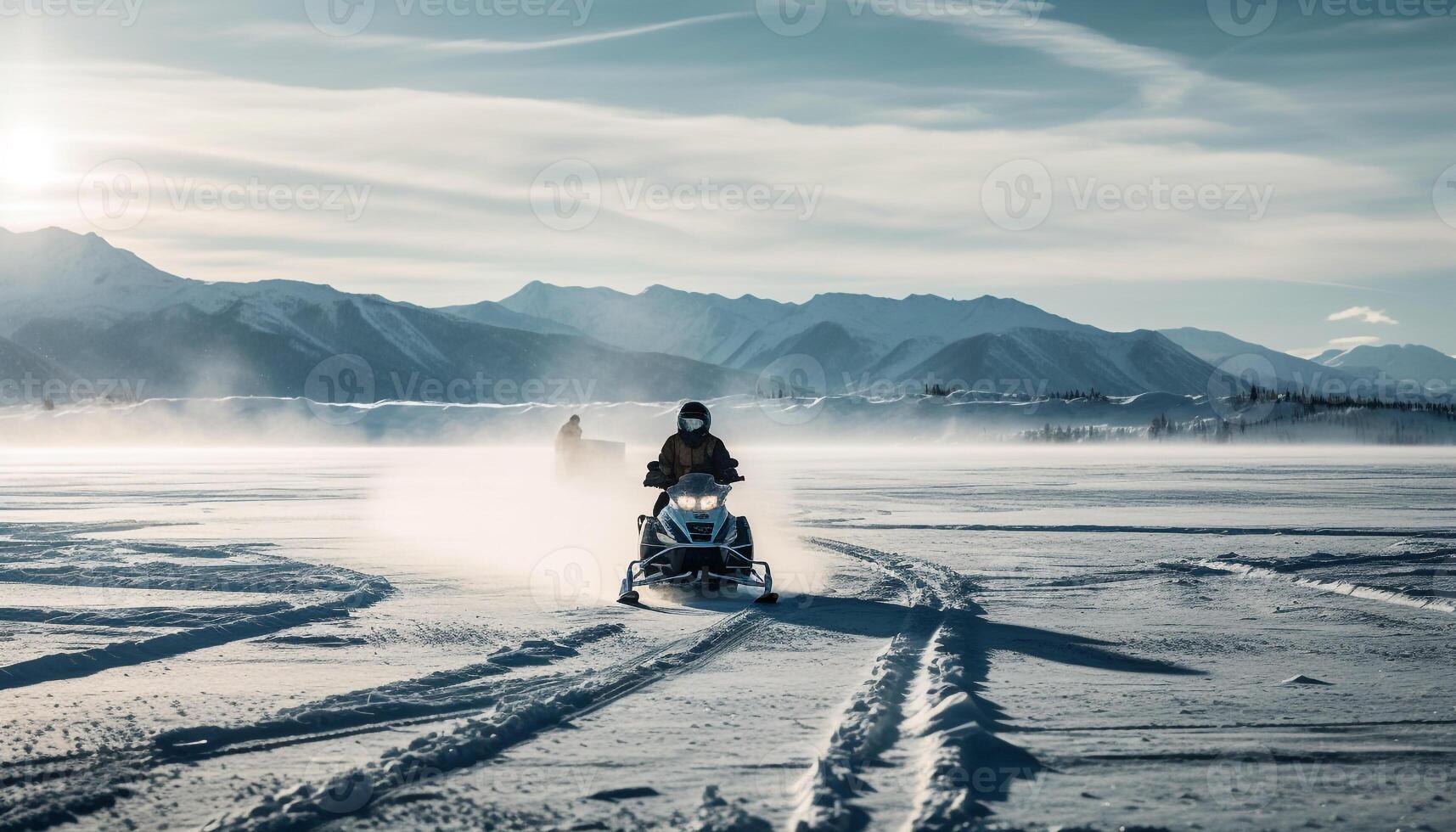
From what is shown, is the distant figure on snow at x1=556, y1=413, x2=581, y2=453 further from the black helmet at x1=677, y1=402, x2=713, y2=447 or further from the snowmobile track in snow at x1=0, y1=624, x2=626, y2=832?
the snowmobile track in snow at x1=0, y1=624, x2=626, y2=832

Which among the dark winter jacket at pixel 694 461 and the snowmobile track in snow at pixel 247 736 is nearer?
the snowmobile track in snow at pixel 247 736

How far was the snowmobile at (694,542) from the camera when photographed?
42.2ft

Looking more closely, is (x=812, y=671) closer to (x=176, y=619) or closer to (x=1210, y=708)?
(x=1210, y=708)

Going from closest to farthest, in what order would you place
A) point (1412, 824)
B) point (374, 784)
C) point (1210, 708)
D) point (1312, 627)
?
point (1412, 824)
point (374, 784)
point (1210, 708)
point (1312, 627)

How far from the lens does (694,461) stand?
13.9 m

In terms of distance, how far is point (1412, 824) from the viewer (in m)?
5.24

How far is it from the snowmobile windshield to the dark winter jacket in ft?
2.07

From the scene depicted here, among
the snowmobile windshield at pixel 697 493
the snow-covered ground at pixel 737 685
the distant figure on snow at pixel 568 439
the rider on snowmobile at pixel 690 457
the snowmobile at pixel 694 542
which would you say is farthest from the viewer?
the distant figure on snow at pixel 568 439

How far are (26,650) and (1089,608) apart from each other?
8.79 metres

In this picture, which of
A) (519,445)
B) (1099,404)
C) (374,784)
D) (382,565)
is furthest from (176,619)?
(1099,404)

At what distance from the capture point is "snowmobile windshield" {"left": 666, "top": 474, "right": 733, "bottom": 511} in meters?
13.0

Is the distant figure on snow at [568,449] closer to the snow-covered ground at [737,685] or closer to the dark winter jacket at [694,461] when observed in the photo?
the snow-covered ground at [737,685]

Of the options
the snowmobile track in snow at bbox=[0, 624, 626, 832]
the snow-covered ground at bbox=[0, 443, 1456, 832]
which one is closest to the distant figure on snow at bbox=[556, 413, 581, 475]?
the snow-covered ground at bbox=[0, 443, 1456, 832]

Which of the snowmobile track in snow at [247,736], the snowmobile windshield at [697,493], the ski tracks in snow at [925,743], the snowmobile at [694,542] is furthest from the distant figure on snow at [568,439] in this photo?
the snowmobile track in snow at [247,736]
